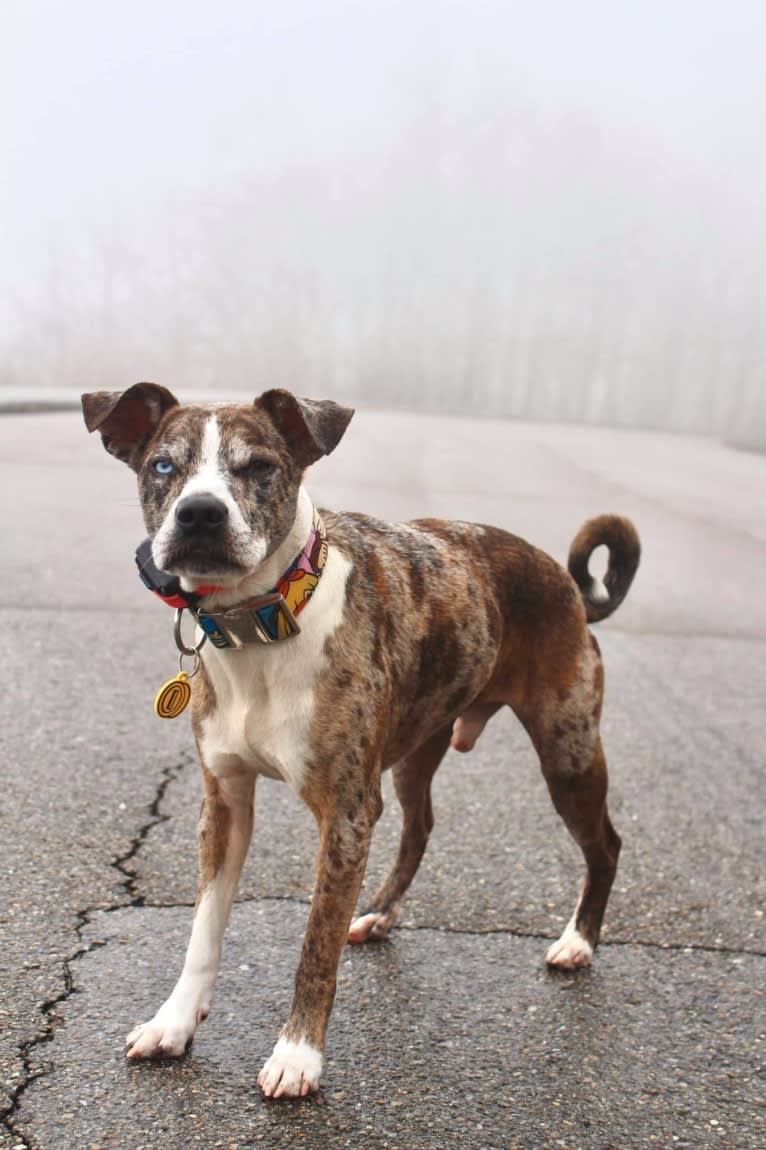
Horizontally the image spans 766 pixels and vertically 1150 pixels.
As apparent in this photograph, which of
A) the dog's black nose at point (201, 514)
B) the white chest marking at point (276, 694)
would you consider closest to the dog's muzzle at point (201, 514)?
the dog's black nose at point (201, 514)

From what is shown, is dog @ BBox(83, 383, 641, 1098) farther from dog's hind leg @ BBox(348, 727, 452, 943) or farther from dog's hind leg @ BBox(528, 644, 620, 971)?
dog's hind leg @ BBox(348, 727, 452, 943)

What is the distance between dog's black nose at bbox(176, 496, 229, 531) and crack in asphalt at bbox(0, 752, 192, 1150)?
54.6 inches

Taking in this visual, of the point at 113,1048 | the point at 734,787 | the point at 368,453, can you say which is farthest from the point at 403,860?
the point at 368,453

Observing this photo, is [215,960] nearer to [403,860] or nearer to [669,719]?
[403,860]

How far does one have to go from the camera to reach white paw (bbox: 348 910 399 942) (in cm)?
423

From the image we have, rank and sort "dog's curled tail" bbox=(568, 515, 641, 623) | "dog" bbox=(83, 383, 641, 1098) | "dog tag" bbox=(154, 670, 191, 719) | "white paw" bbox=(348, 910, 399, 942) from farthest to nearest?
"dog's curled tail" bbox=(568, 515, 641, 623) < "white paw" bbox=(348, 910, 399, 942) < "dog tag" bbox=(154, 670, 191, 719) < "dog" bbox=(83, 383, 641, 1098)

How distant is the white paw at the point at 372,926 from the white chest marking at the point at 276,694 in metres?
0.93

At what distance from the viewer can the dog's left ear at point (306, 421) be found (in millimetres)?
3475

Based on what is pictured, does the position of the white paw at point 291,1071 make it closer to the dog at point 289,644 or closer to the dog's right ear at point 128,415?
the dog at point 289,644

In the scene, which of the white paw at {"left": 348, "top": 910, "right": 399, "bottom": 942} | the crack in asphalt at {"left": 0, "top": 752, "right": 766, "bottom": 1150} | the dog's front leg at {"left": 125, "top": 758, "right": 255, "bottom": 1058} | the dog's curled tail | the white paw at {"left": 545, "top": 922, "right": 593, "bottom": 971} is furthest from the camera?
the dog's curled tail

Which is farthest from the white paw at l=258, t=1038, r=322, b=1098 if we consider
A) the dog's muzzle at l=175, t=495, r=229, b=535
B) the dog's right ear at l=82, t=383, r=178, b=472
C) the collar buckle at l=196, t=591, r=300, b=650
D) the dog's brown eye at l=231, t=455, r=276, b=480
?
the dog's right ear at l=82, t=383, r=178, b=472

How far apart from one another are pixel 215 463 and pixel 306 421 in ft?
0.93

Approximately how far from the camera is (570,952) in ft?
13.6

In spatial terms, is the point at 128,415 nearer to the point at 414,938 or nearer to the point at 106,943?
the point at 106,943
